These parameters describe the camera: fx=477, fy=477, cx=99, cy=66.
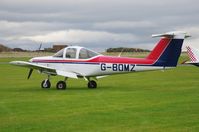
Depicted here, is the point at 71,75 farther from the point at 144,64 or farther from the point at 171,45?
the point at 171,45

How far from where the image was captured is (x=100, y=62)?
2192 cm

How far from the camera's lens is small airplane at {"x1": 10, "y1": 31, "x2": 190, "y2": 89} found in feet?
70.0

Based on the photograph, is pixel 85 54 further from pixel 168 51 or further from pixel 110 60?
pixel 168 51

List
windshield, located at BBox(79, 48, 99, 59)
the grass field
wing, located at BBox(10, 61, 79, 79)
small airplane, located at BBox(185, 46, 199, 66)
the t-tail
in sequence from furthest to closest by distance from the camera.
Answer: small airplane, located at BBox(185, 46, 199, 66) → windshield, located at BBox(79, 48, 99, 59) → wing, located at BBox(10, 61, 79, 79) → the t-tail → the grass field

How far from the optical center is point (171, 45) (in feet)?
70.2

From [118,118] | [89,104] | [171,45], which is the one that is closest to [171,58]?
[171,45]

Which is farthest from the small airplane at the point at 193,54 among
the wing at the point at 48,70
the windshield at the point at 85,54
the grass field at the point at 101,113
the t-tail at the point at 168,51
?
the grass field at the point at 101,113

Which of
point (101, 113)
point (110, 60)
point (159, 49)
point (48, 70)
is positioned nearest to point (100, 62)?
point (110, 60)

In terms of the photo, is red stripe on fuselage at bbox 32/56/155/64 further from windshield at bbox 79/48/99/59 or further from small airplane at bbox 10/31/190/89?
windshield at bbox 79/48/99/59

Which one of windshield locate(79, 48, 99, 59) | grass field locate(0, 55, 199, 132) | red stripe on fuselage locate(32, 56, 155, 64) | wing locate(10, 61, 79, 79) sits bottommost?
grass field locate(0, 55, 199, 132)

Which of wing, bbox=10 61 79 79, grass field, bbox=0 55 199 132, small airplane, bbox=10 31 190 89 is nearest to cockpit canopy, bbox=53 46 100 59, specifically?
small airplane, bbox=10 31 190 89

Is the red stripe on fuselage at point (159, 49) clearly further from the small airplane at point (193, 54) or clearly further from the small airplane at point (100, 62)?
the small airplane at point (193, 54)

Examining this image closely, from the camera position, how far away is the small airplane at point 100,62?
21.3m

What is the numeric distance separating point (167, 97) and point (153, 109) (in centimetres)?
367
